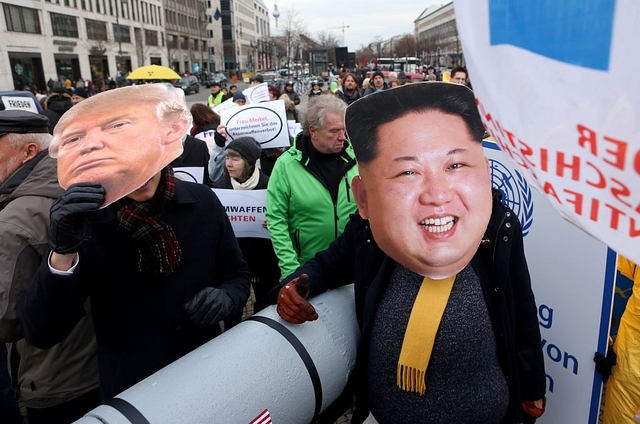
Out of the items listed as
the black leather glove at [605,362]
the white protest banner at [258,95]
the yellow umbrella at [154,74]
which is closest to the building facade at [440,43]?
the yellow umbrella at [154,74]

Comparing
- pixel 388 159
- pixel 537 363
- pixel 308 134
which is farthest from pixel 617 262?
pixel 308 134

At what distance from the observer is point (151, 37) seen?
52781mm

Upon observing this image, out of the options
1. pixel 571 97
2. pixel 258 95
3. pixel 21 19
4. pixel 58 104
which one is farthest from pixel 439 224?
pixel 21 19

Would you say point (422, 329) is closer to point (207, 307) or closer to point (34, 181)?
point (207, 307)

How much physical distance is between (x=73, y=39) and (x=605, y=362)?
1845 inches

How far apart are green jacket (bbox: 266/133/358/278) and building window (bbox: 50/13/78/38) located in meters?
43.1

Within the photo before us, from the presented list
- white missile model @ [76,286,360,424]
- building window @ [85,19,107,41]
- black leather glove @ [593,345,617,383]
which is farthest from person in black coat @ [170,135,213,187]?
building window @ [85,19,107,41]

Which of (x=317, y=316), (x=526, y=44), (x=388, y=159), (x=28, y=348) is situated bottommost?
(x=28, y=348)

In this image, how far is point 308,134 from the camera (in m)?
2.81

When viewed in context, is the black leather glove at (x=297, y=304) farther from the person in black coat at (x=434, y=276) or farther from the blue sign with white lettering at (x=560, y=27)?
the blue sign with white lettering at (x=560, y=27)

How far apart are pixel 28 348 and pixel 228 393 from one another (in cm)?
109

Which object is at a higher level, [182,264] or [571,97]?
[571,97]

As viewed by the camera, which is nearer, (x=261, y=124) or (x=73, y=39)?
(x=261, y=124)

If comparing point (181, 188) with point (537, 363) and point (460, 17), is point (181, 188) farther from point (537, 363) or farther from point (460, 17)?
point (537, 363)
